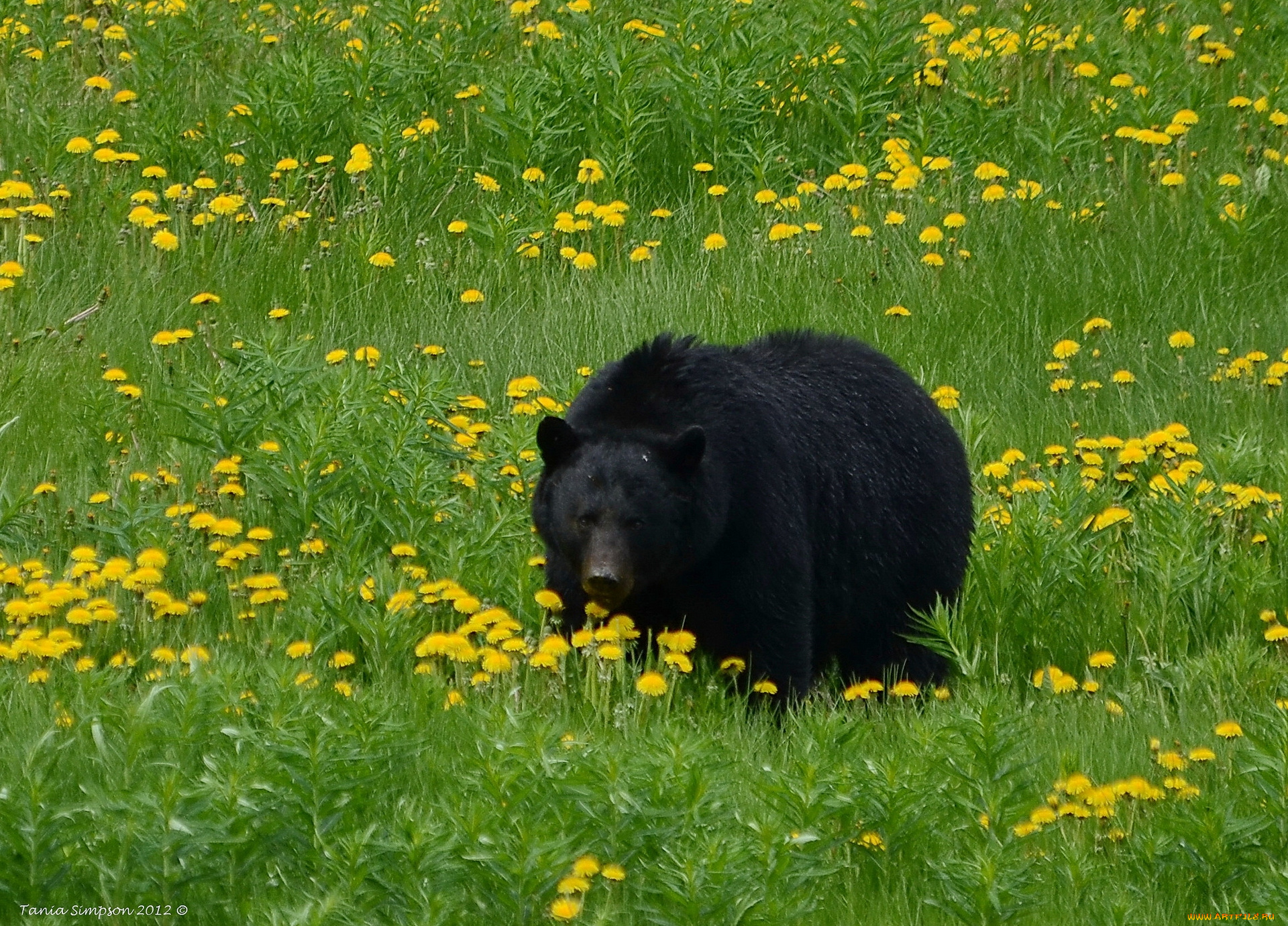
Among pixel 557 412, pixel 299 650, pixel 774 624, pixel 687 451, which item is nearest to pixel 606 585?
pixel 687 451

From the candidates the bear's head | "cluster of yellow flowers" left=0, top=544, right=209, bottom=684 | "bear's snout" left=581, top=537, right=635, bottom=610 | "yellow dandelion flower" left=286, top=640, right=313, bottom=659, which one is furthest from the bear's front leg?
"cluster of yellow flowers" left=0, top=544, right=209, bottom=684

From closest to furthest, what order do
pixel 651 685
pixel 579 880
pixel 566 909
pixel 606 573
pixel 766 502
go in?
pixel 566 909 → pixel 579 880 → pixel 651 685 → pixel 606 573 → pixel 766 502

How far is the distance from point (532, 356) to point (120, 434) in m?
1.93

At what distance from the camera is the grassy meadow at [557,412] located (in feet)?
13.1

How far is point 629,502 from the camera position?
5.47 meters

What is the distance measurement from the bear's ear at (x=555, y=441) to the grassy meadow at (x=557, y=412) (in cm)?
52

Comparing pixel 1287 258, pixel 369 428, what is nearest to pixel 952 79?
pixel 1287 258

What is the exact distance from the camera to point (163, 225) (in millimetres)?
9148

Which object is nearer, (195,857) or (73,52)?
(195,857)

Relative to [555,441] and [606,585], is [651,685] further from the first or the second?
[555,441]

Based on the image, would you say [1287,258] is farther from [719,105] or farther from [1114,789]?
[1114,789]

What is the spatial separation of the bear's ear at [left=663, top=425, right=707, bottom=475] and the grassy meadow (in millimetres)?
547

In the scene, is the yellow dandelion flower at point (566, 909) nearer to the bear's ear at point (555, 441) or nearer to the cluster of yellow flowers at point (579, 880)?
the cluster of yellow flowers at point (579, 880)

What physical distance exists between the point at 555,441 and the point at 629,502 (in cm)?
31
